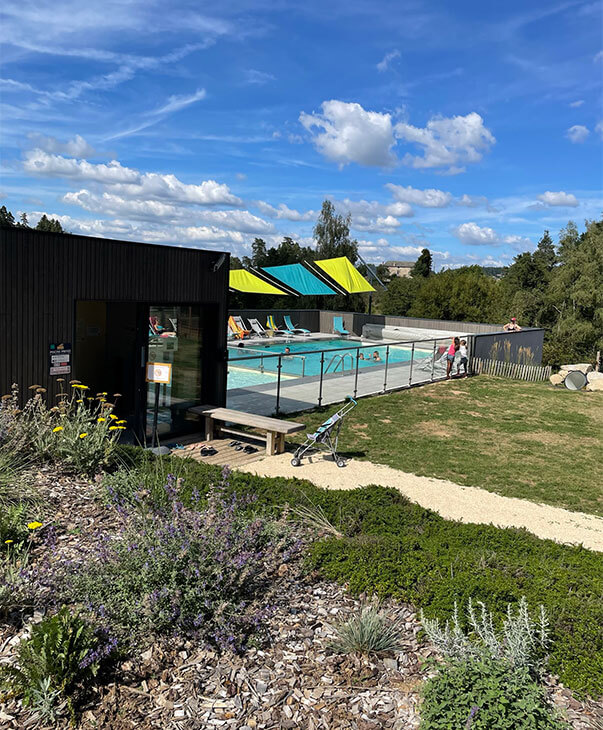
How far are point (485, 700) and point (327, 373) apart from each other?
1092 centimetres

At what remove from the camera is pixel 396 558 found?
3.90 metres

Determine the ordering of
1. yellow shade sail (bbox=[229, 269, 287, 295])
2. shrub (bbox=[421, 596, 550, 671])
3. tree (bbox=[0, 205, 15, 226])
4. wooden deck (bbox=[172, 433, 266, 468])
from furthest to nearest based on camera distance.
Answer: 1. tree (bbox=[0, 205, 15, 226])
2. yellow shade sail (bbox=[229, 269, 287, 295])
3. wooden deck (bbox=[172, 433, 266, 468])
4. shrub (bbox=[421, 596, 550, 671])

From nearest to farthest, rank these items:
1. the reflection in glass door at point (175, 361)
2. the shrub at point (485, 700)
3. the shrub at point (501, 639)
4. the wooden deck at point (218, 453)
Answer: the shrub at point (485, 700), the shrub at point (501, 639), the wooden deck at point (218, 453), the reflection in glass door at point (175, 361)

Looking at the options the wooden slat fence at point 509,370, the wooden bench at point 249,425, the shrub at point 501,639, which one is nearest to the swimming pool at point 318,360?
the wooden bench at point 249,425

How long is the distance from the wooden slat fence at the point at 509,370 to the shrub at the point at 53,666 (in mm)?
15849

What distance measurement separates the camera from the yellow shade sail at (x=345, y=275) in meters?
27.4

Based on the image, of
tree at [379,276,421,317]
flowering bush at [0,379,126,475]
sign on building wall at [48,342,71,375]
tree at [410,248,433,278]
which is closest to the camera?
flowering bush at [0,379,126,475]

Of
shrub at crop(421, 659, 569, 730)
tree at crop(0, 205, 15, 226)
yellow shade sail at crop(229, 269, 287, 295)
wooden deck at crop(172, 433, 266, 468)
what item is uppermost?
tree at crop(0, 205, 15, 226)

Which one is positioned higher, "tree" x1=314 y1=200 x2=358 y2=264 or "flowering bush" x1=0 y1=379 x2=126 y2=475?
"tree" x1=314 y1=200 x2=358 y2=264

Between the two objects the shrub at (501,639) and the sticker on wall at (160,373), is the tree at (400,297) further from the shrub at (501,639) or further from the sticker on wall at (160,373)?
the shrub at (501,639)

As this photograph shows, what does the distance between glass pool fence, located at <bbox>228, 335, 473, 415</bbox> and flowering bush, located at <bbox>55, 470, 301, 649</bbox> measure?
6678 mm

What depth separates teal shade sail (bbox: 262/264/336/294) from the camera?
25.6m

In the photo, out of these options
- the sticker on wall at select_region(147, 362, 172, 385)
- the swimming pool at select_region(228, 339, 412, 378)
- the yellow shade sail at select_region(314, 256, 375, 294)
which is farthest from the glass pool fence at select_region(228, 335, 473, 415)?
the yellow shade sail at select_region(314, 256, 375, 294)

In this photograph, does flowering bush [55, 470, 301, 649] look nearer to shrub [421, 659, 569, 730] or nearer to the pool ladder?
shrub [421, 659, 569, 730]
